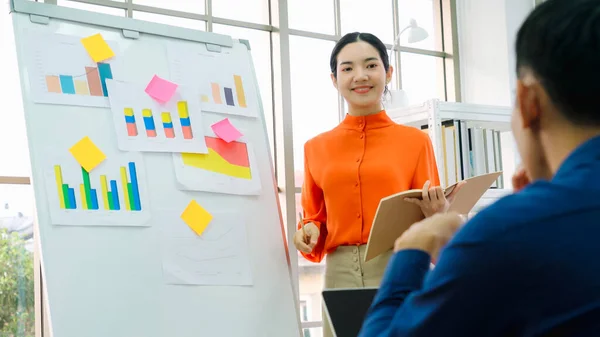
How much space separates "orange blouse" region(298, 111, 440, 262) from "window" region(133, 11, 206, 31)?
138 centimetres

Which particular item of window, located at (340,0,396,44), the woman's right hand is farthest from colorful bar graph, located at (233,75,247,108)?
window, located at (340,0,396,44)

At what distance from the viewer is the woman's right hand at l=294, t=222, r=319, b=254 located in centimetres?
224

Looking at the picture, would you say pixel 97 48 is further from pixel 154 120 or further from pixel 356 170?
pixel 356 170

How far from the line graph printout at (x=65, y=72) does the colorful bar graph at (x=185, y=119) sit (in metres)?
0.22

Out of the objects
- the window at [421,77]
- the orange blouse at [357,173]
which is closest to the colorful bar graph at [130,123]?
the orange blouse at [357,173]

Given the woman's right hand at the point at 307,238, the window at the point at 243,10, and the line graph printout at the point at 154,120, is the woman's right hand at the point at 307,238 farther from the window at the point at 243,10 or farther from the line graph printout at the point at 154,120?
the window at the point at 243,10

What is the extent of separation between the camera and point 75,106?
2057 millimetres

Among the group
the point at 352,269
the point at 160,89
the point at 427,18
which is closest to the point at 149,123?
the point at 160,89

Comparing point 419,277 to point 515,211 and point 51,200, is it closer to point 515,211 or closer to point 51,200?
point 515,211

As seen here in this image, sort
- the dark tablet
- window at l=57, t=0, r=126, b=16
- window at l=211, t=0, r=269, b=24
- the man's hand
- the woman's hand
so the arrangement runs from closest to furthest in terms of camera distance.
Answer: the man's hand → the dark tablet → the woman's hand → window at l=57, t=0, r=126, b=16 → window at l=211, t=0, r=269, b=24

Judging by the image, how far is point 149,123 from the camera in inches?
86.0

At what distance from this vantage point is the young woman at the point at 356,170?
2.19 m

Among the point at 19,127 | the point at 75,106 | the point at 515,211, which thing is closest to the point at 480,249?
the point at 515,211

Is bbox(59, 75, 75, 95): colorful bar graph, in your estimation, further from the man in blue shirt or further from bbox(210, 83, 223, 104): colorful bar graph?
the man in blue shirt
